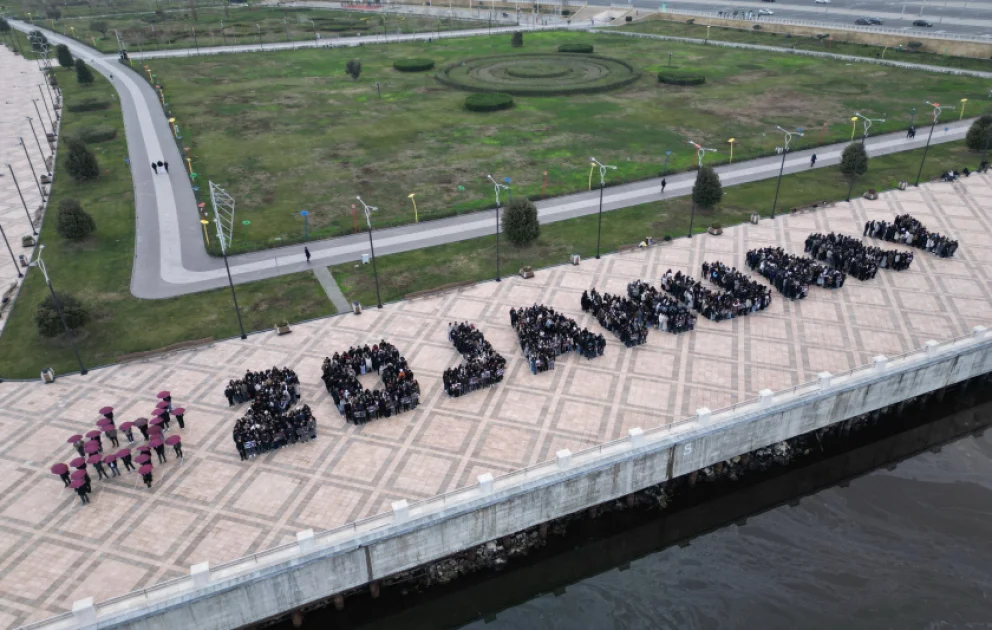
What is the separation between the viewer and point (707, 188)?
44.9m

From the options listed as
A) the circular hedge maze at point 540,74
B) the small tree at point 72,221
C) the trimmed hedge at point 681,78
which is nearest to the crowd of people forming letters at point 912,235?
the trimmed hedge at point 681,78

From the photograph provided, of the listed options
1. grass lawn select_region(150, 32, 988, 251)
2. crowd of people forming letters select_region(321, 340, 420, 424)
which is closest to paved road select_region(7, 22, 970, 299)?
grass lawn select_region(150, 32, 988, 251)

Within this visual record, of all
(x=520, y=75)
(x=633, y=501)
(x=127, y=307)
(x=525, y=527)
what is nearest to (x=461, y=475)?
(x=525, y=527)

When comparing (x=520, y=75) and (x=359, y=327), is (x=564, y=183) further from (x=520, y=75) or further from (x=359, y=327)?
(x=520, y=75)

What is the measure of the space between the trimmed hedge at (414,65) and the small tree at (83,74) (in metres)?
36.1

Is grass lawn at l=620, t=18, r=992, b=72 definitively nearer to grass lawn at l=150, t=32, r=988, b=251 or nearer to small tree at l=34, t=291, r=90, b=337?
grass lawn at l=150, t=32, r=988, b=251

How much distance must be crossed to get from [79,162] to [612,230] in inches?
1611

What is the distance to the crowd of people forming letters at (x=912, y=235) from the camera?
123ft

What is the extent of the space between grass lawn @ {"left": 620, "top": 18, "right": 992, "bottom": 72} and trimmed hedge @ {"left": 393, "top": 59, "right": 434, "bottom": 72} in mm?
39454

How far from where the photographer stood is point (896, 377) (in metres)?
27.9

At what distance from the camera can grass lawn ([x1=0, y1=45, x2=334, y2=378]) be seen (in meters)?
33.0

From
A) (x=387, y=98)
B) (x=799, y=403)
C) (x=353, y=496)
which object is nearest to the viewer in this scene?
(x=353, y=496)

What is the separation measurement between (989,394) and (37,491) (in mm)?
39575

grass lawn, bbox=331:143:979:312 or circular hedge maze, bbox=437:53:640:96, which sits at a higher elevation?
circular hedge maze, bbox=437:53:640:96
